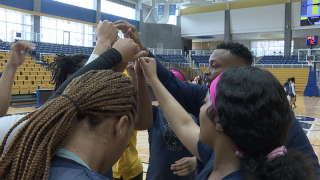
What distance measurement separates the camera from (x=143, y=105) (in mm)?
1664

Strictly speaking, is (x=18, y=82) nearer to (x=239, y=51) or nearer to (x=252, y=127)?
(x=239, y=51)

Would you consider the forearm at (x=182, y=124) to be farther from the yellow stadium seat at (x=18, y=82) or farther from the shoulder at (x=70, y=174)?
the yellow stadium seat at (x=18, y=82)

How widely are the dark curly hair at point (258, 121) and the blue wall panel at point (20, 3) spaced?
17672 millimetres

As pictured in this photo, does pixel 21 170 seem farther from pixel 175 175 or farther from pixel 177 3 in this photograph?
pixel 177 3

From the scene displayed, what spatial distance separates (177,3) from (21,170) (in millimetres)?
23270

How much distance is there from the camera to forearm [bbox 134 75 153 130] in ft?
5.12

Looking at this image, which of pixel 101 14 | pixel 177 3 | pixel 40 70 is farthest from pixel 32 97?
pixel 177 3

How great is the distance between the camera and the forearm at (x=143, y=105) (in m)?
1.56

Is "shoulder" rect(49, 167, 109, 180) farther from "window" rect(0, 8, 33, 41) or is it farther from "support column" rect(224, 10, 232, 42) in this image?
"support column" rect(224, 10, 232, 42)

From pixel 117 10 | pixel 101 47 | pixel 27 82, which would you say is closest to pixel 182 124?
pixel 101 47

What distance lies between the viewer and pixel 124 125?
88 cm

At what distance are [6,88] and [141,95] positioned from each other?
785 millimetres

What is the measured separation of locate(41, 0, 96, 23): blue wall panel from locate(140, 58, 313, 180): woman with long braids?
61.8 ft

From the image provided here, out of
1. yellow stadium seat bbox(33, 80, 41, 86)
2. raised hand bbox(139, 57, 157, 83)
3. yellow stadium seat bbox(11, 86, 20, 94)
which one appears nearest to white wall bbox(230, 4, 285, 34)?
yellow stadium seat bbox(33, 80, 41, 86)
